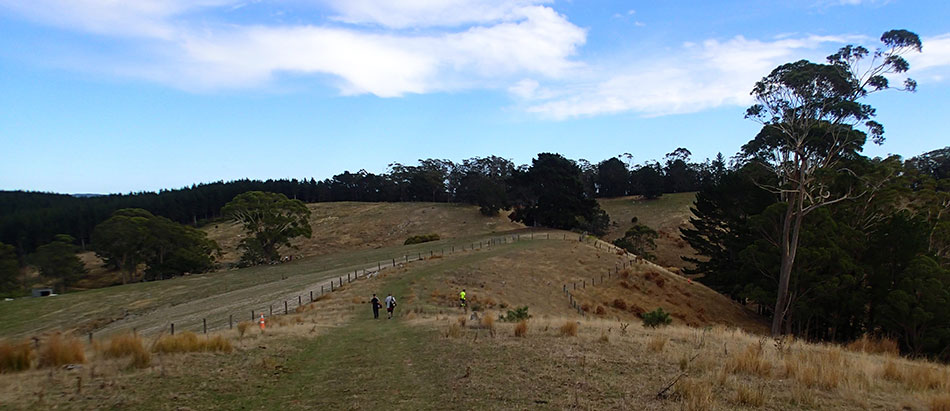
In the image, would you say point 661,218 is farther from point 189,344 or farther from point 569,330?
point 189,344

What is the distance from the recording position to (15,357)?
10.7 metres

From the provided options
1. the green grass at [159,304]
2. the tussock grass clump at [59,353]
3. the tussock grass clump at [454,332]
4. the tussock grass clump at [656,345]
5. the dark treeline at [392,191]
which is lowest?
the green grass at [159,304]

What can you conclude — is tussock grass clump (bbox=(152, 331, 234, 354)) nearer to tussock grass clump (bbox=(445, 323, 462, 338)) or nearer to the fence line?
the fence line

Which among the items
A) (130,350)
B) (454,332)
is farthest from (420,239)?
(130,350)

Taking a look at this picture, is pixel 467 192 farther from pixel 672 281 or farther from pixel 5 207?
pixel 5 207

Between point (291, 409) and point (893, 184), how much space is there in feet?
151

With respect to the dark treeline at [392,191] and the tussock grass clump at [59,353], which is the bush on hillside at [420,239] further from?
the tussock grass clump at [59,353]

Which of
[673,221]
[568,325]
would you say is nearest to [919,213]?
[568,325]

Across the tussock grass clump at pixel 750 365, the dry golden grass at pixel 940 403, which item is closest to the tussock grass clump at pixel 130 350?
the tussock grass clump at pixel 750 365

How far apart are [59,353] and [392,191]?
5543 inches

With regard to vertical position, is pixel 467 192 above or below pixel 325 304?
above

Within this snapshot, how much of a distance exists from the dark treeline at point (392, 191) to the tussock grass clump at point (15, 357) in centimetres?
7377

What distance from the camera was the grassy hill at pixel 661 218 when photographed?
266 ft

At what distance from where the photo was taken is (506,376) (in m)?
10.3
